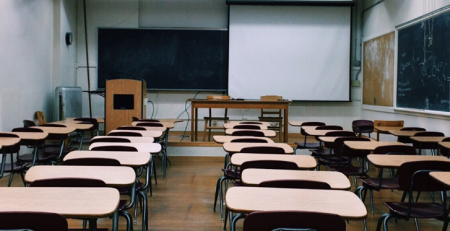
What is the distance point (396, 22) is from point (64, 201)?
295 inches

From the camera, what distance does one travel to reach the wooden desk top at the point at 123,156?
9.88 ft

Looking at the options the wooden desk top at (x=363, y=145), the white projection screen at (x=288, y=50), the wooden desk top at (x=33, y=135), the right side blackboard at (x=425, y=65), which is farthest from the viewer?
the white projection screen at (x=288, y=50)

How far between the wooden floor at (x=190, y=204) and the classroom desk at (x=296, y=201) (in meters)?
1.71

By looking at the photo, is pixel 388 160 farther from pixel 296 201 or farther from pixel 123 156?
pixel 123 156

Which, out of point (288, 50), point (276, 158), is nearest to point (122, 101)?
point (288, 50)

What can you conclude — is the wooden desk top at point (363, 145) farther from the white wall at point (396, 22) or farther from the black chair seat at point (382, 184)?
the white wall at point (396, 22)

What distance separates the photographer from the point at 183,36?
32.3 ft

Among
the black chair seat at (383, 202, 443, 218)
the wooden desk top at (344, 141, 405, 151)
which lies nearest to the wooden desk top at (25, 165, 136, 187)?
the black chair seat at (383, 202, 443, 218)

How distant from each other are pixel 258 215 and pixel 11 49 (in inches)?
250

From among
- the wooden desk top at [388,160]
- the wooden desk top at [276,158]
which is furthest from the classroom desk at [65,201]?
the wooden desk top at [388,160]

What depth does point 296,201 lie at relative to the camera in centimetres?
199

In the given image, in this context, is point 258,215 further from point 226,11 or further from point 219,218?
point 226,11

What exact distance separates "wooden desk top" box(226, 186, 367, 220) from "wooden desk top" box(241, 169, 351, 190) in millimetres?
282

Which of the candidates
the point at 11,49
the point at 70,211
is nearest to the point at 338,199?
the point at 70,211
